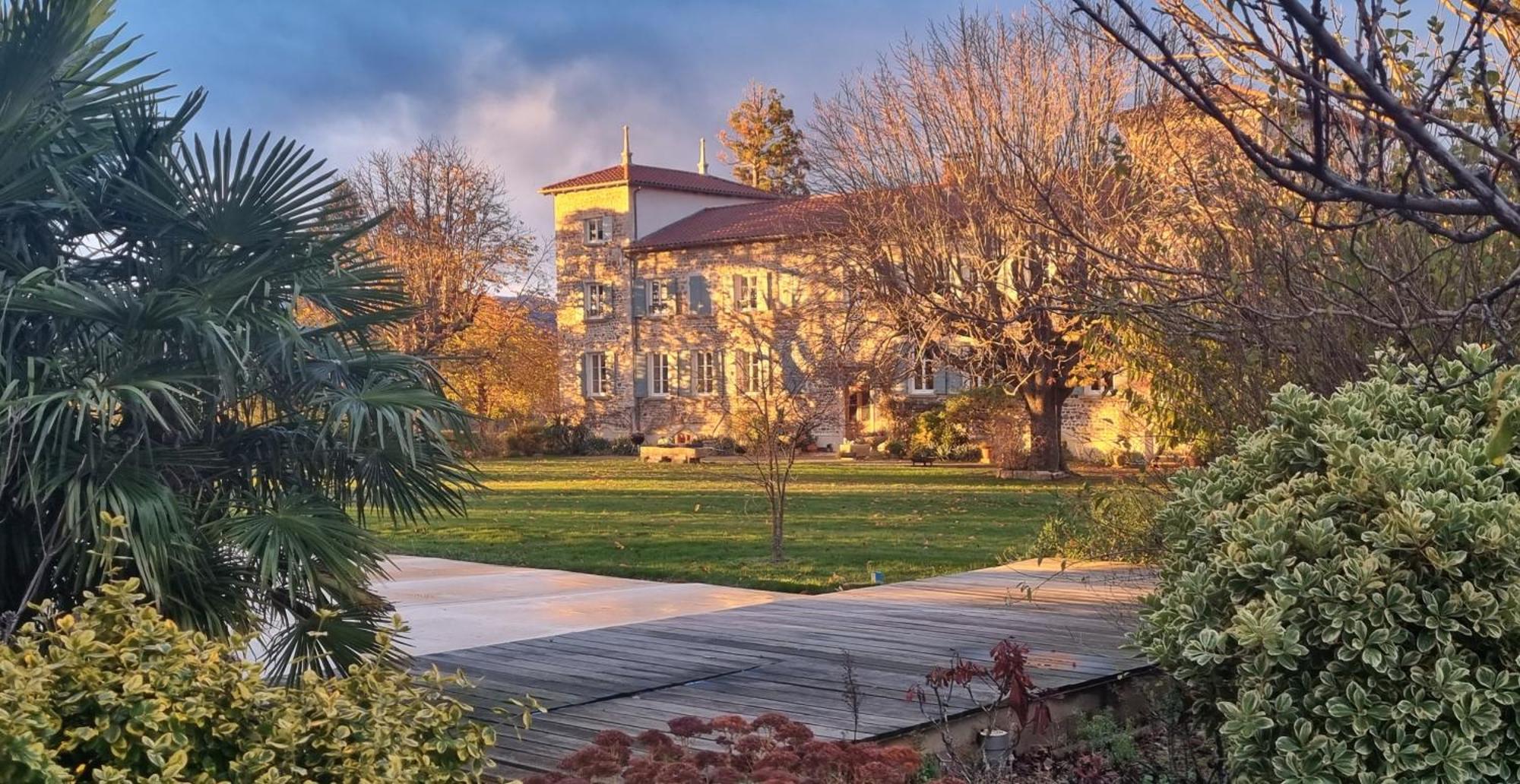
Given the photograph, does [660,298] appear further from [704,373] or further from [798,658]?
[798,658]

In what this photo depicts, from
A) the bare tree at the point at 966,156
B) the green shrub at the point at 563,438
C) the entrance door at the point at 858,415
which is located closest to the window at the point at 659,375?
the green shrub at the point at 563,438

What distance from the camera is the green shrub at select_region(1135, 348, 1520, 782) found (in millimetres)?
4016

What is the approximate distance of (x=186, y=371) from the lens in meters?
5.00

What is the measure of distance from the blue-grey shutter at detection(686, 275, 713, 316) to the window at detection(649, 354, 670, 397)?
2251mm

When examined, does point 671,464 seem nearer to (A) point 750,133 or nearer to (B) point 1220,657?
(A) point 750,133

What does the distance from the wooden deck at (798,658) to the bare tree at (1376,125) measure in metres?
2.11

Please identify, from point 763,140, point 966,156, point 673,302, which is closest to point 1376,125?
point 966,156

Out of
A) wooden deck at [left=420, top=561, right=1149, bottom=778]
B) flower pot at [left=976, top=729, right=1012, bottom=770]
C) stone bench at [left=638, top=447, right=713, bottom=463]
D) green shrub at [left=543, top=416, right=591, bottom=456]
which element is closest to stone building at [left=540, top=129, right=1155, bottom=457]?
stone bench at [left=638, top=447, right=713, bottom=463]

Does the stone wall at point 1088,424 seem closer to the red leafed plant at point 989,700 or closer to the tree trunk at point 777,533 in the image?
the tree trunk at point 777,533

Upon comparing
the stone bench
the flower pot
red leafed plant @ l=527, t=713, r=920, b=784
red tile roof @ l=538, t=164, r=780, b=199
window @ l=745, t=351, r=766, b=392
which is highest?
red tile roof @ l=538, t=164, r=780, b=199

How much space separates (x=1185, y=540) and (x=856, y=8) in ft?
7.72

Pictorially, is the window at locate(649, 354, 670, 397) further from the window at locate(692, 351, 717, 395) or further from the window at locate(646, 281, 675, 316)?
the window at locate(646, 281, 675, 316)

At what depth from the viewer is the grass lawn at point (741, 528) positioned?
1284cm

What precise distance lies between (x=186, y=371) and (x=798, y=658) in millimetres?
3203
